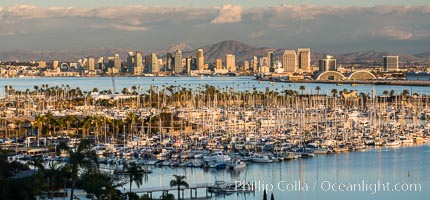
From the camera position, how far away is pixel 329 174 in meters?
34.7

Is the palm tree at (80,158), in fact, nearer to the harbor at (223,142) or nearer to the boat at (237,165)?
the harbor at (223,142)

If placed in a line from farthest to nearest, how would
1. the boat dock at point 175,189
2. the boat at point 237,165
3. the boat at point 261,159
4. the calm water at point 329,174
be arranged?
1. the boat at point 261,159
2. the boat at point 237,165
3. the calm water at point 329,174
4. the boat dock at point 175,189

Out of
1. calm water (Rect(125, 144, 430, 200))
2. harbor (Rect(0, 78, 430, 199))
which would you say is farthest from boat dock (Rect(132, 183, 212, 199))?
calm water (Rect(125, 144, 430, 200))

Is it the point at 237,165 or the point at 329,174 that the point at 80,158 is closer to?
the point at 237,165

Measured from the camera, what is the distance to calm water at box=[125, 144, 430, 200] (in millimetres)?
30062

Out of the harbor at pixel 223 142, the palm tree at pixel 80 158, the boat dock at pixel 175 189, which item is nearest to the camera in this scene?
the palm tree at pixel 80 158

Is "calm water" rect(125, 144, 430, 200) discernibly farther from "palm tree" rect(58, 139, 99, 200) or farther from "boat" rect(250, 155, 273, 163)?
"palm tree" rect(58, 139, 99, 200)

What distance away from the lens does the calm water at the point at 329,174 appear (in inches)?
1184

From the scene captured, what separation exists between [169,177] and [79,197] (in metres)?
9.05

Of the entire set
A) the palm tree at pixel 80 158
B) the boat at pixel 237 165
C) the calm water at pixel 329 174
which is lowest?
the calm water at pixel 329 174

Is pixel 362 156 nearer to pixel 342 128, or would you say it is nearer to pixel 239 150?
pixel 239 150

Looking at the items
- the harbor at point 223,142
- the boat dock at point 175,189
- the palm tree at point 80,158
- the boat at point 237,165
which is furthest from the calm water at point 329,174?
the palm tree at point 80,158

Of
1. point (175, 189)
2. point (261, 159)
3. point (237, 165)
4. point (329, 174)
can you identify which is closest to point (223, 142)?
point (261, 159)

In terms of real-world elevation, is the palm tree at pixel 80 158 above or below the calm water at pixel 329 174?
above
